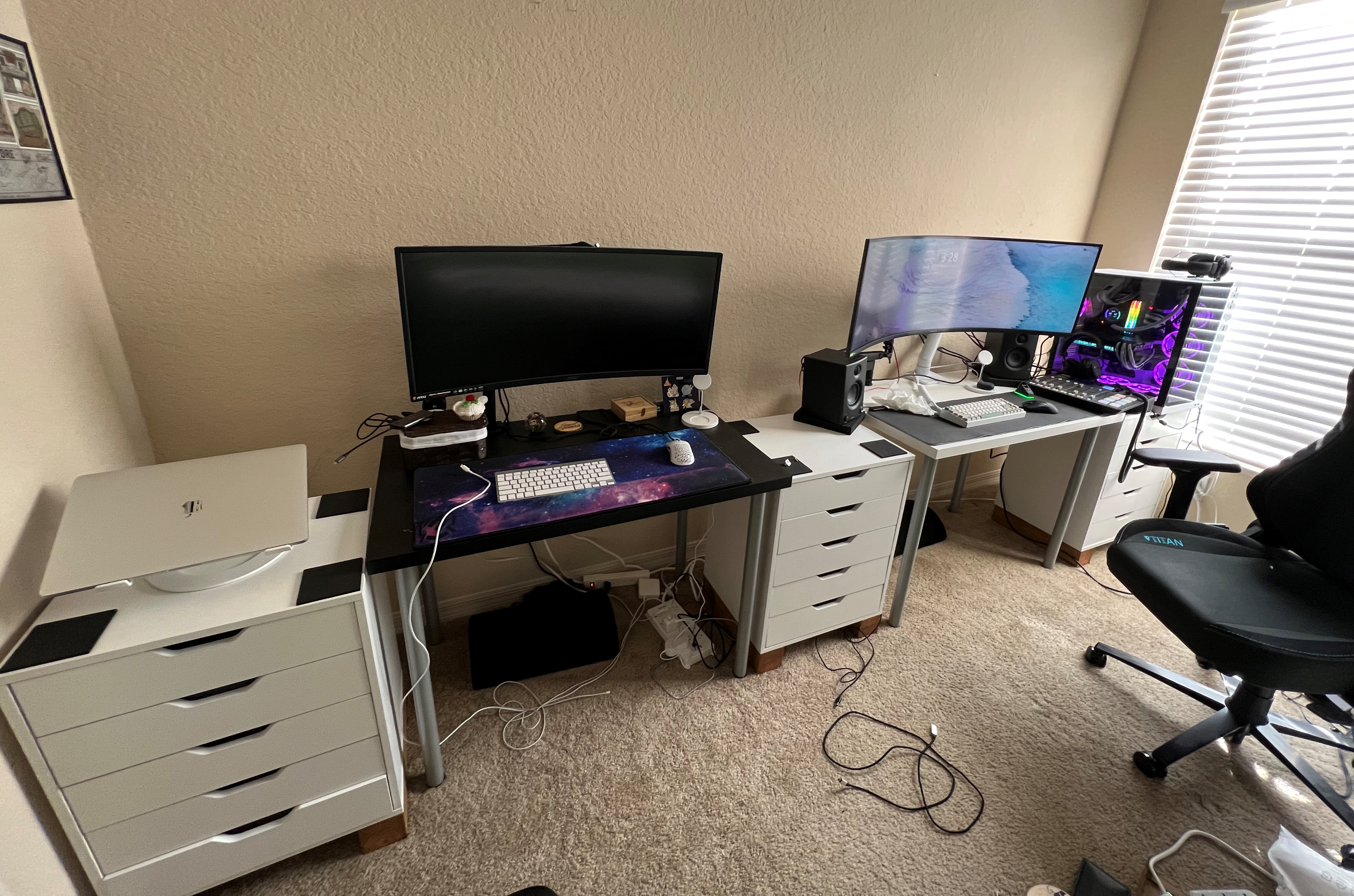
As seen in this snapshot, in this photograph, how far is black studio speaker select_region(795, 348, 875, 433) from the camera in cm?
181

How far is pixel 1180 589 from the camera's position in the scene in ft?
4.66

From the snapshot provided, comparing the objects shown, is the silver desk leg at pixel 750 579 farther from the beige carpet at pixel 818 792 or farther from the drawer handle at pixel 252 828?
the drawer handle at pixel 252 828

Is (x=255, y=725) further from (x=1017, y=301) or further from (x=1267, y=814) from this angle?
(x=1017, y=301)

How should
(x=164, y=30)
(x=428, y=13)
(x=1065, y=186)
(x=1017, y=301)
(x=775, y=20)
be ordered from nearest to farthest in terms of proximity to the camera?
(x=164, y=30) < (x=428, y=13) < (x=775, y=20) < (x=1017, y=301) < (x=1065, y=186)

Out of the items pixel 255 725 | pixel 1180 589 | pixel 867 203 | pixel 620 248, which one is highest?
pixel 867 203

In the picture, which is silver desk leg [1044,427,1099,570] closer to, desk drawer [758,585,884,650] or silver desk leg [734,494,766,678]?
desk drawer [758,585,884,650]

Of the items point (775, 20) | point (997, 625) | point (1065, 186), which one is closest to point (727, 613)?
point (997, 625)

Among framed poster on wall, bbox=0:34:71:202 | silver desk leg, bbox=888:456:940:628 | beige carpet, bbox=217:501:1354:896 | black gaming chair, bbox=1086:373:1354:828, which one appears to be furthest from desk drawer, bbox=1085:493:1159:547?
framed poster on wall, bbox=0:34:71:202

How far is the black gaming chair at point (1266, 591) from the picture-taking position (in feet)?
4.13

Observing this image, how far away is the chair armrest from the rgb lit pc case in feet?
1.90

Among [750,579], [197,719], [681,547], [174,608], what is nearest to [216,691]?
[197,719]

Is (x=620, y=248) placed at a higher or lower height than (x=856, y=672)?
higher

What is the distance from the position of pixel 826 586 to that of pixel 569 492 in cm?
89

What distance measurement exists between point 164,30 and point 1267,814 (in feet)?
10.1
